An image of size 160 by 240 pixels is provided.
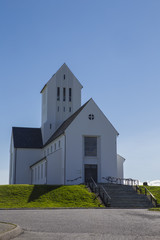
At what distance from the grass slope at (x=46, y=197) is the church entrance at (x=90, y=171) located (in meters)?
6.37

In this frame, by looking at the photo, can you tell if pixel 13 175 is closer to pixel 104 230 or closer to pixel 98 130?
pixel 98 130

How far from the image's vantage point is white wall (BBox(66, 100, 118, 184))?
3941cm

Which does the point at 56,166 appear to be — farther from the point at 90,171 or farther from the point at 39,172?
the point at 39,172

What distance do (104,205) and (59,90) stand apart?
1082 inches

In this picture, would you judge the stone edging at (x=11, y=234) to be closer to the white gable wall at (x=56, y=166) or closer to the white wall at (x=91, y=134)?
the white wall at (x=91, y=134)

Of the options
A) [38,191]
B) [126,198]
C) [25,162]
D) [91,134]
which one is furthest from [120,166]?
[38,191]

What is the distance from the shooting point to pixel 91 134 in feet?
134

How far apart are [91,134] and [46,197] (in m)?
12.8

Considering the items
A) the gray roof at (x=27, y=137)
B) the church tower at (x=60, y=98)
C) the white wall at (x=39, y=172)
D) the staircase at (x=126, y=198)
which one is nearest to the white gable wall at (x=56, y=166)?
the white wall at (x=39, y=172)

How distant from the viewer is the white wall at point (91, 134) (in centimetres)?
3941

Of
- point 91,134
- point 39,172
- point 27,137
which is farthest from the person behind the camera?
point 27,137

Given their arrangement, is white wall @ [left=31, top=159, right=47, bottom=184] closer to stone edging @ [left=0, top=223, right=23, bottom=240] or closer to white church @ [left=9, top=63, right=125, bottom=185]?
white church @ [left=9, top=63, right=125, bottom=185]

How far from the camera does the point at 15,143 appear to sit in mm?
54188

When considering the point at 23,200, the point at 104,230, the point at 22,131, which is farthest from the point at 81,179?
the point at 104,230
